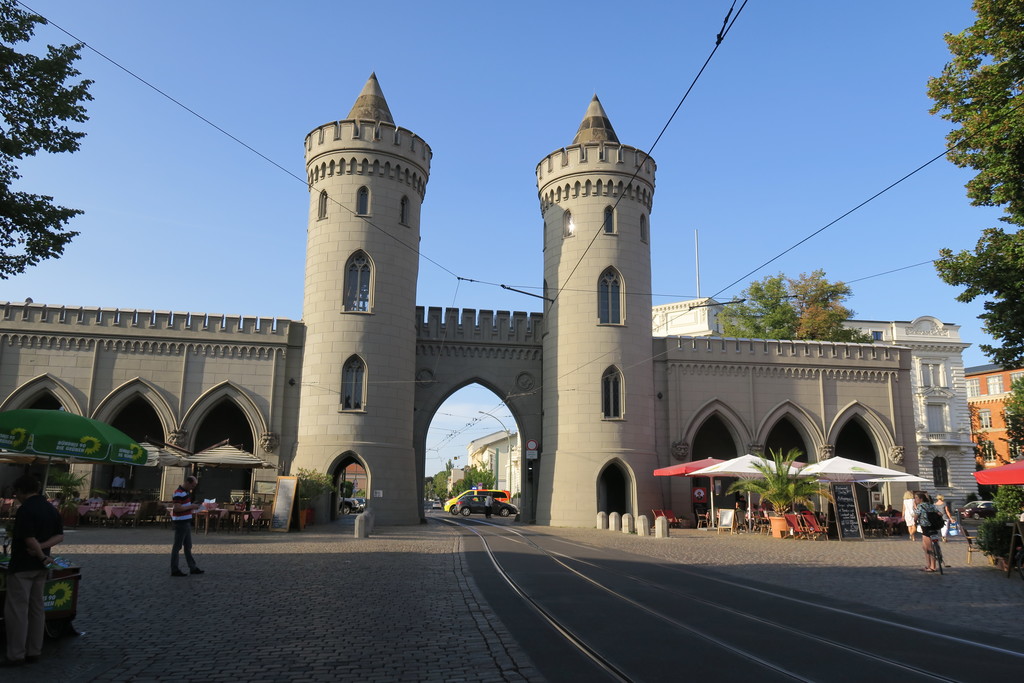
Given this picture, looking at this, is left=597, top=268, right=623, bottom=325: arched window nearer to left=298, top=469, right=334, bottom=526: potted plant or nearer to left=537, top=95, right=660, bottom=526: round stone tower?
left=537, top=95, right=660, bottom=526: round stone tower

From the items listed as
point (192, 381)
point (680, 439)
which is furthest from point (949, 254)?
point (192, 381)

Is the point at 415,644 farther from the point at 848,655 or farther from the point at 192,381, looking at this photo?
the point at 192,381

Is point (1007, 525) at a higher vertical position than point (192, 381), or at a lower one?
lower

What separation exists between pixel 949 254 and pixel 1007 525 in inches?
314

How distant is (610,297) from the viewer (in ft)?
112

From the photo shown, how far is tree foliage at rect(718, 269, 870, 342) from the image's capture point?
4700cm

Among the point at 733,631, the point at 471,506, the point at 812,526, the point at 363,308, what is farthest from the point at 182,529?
the point at 471,506

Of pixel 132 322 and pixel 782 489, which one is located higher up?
pixel 132 322

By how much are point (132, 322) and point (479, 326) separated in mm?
14950

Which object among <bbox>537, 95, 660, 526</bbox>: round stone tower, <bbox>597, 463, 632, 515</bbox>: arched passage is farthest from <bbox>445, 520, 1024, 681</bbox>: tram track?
<bbox>597, 463, 632, 515</bbox>: arched passage

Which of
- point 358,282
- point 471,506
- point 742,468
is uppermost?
point 358,282

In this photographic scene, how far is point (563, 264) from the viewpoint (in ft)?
113

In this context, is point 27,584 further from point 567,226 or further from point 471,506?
point 471,506

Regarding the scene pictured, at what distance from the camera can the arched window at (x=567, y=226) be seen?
3459 centimetres
